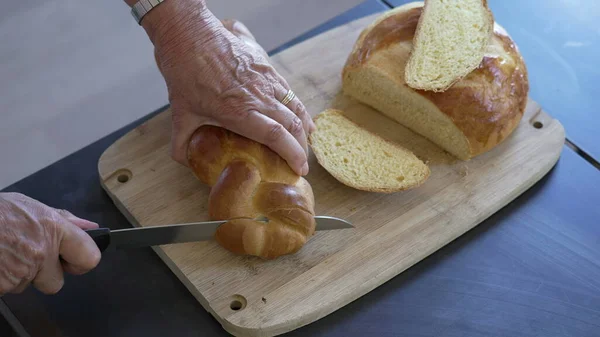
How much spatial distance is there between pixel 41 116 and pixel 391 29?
1868mm

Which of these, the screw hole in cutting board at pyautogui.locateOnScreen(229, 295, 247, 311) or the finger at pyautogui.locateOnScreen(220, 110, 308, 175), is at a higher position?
the finger at pyautogui.locateOnScreen(220, 110, 308, 175)

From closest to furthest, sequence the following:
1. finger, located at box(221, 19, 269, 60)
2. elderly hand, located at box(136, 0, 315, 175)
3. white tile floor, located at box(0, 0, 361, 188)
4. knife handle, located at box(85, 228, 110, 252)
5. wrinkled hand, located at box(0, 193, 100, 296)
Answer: wrinkled hand, located at box(0, 193, 100, 296) < knife handle, located at box(85, 228, 110, 252) < elderly hand, located at box(136, 0, 315, 175) < finger, located at box(221, 19, 269, 60) < white tile floor, located at box(0, 0, 361, 188)

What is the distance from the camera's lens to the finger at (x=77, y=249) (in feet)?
5.46

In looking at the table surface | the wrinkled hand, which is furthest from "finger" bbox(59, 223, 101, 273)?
the table surface

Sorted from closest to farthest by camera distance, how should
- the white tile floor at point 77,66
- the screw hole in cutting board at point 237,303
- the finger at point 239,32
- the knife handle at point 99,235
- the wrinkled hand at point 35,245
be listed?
the wrinkled hand at point 35,245, the knife handle at point 99,235, the screw hole in cutting board at point 237,303, the finger at point 239,32, the white tile floor at point 77,66

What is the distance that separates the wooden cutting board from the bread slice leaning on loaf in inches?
2.1

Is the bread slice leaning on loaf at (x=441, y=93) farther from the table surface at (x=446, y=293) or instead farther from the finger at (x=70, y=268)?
the finger at (x=70, y=268)

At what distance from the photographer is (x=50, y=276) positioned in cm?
169

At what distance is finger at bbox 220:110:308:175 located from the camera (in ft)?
6.34

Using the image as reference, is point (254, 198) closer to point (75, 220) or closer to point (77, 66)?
point (75, 220)

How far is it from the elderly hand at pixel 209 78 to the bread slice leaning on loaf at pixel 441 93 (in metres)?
0.32

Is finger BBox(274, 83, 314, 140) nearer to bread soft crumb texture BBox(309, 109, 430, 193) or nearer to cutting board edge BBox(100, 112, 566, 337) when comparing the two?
bread soft crumb texture BBox(309, 109, 430, 193)

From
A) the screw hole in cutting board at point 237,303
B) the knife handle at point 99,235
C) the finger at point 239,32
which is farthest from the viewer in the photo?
the finger at point 239,32

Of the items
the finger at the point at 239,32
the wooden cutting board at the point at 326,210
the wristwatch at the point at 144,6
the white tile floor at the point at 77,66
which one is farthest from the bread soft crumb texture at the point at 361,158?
the white tile floor at the point at 77,66
